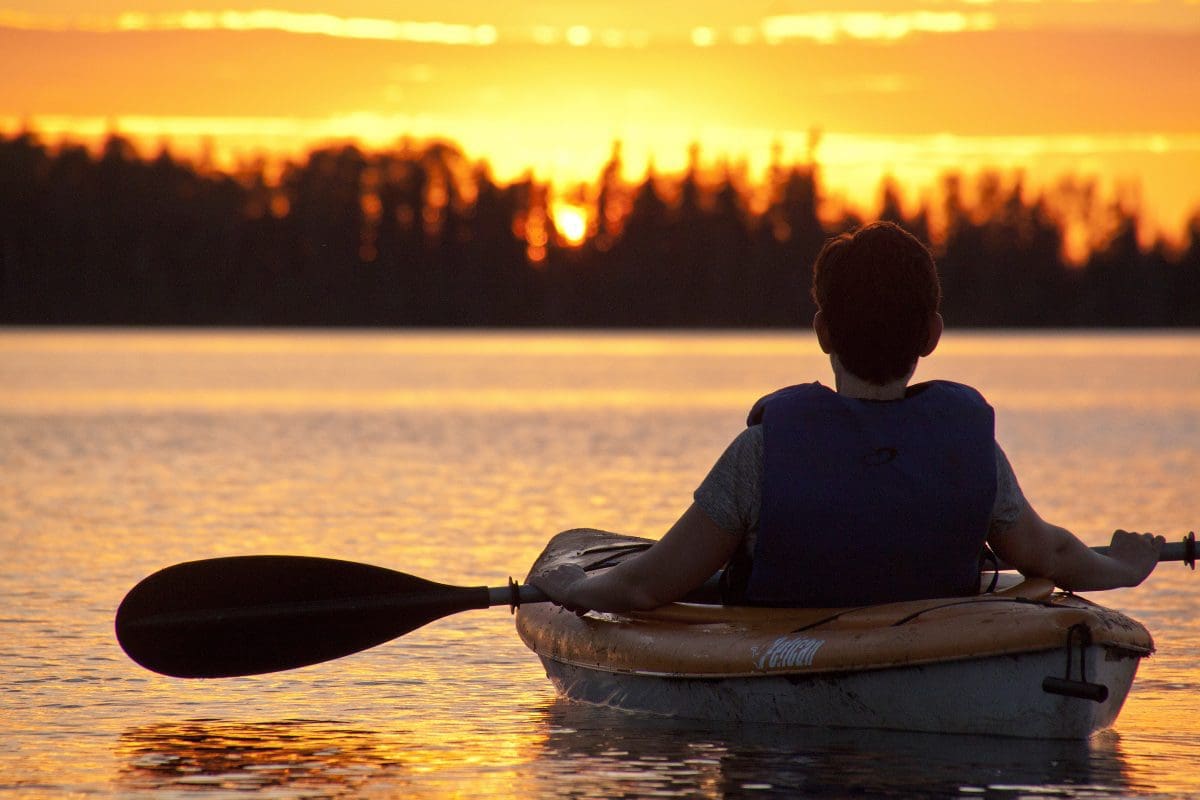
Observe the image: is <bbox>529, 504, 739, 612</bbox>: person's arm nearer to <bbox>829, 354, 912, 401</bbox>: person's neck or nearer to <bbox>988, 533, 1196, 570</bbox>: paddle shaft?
<bbox>829, 354, 912, 401</bbox>: person's neck

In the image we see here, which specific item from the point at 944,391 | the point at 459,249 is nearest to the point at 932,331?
the point at 944,391

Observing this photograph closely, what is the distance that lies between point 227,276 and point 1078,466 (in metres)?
102

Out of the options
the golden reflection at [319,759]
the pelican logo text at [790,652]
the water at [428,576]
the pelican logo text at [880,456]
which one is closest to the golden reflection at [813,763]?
the water at [428,576]

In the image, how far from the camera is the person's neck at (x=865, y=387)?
607 centimetres

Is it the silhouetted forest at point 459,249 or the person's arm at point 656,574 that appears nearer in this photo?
the person's arm at point 656,574

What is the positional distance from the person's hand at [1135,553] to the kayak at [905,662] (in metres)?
0.23

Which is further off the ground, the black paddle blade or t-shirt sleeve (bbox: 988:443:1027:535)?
t-shirt sleeve (bbox: 988:443:1027:535)

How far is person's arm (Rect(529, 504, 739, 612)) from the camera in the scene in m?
6.24

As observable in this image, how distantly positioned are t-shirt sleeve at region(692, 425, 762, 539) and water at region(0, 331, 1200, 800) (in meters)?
0.86

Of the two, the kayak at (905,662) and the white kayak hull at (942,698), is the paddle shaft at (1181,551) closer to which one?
the kayak at (905,662)

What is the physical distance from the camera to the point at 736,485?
613 centimetres

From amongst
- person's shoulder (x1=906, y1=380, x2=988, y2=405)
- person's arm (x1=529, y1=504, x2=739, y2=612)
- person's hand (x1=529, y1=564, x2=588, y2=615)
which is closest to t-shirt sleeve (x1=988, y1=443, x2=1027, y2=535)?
person's shoulder (x1=906, y1=380, x2=988, y2=405)

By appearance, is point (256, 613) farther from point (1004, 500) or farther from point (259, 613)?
point (1004, 500)

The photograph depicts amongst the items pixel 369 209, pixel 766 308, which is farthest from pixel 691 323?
pixel 369 209
